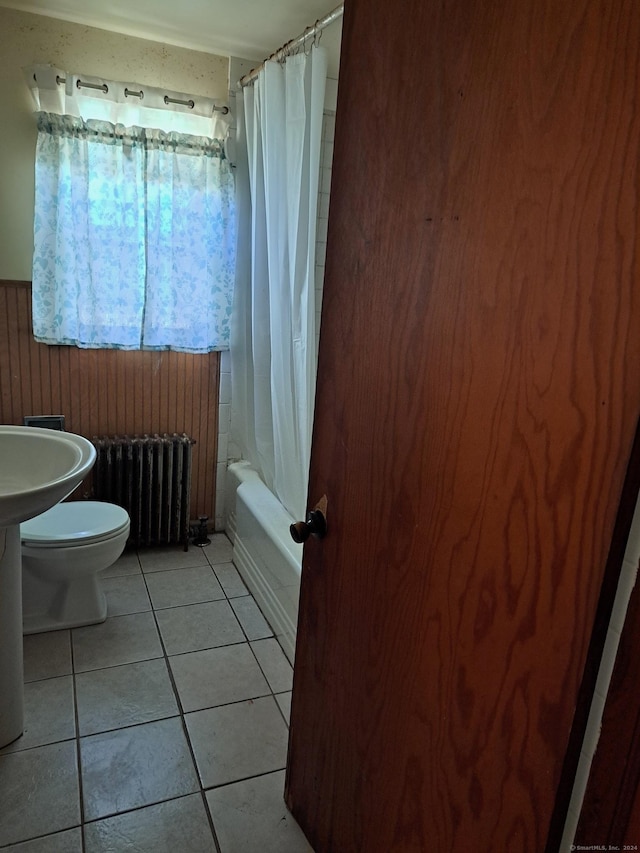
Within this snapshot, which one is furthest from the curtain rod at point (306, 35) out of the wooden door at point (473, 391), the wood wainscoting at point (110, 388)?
the wood wainscoting at point (110, 388)

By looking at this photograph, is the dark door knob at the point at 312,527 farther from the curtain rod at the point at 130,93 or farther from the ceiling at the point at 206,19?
the curtain rod at the point at 130,93

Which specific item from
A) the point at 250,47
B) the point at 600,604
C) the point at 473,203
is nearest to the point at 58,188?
the point at 250,47

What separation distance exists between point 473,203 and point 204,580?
7.48ft

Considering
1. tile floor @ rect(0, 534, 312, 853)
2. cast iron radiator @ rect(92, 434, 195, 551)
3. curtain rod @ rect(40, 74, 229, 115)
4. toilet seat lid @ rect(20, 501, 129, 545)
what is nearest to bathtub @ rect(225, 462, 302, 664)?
tile floor @ rect(0, 534, 312, 853)

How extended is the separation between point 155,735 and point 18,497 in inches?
35.8

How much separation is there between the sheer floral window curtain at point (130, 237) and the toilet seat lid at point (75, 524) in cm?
76

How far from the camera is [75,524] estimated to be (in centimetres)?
221

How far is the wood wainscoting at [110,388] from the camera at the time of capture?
2.48m

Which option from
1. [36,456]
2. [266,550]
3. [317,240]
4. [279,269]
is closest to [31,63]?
[279,269]

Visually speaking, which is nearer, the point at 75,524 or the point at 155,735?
the point at 155,735

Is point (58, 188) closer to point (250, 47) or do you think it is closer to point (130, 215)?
point (130, 215)

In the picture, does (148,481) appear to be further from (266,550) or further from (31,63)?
(31,63)

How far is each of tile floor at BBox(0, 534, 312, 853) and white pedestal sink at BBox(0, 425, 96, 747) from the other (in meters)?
0.19

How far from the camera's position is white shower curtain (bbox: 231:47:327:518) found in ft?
6.53
